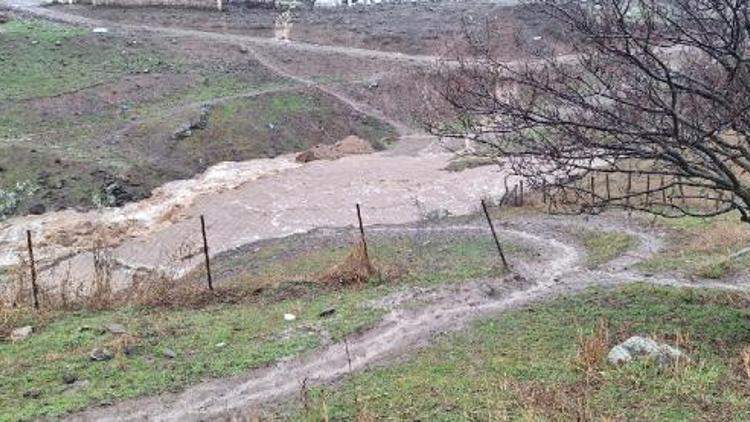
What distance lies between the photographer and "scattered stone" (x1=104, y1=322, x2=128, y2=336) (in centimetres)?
1346

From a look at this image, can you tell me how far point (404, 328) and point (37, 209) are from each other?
20.6 meters

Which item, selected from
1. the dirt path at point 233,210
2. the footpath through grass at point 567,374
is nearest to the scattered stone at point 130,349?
the footpath through grass at point 567,374

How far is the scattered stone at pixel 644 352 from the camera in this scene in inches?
410

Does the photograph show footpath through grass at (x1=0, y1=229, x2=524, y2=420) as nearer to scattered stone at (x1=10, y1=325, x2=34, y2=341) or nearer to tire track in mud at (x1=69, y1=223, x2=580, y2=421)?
scattered stone at (x1=10, y1=325, x2=34, y2=341)

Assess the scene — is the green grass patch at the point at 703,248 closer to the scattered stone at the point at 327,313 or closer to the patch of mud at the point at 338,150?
the scattered stone at the point at 327,313

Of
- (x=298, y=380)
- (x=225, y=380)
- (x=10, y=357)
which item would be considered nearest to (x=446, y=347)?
(x=298, y=380)

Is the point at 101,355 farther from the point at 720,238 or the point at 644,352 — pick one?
the point at 720,238

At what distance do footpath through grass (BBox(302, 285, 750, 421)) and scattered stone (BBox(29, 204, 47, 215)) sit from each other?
21.4 metres

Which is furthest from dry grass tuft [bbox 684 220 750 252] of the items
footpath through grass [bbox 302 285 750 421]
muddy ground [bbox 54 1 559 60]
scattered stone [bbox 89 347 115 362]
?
muddy ground [bbox 54 1 559 60]

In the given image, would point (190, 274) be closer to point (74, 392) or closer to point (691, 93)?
point (74, 392)

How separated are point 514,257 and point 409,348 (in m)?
7.20

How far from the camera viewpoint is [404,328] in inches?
551

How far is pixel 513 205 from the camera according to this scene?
28.7 m

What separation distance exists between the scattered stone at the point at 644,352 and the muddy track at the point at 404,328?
11.4 feet
